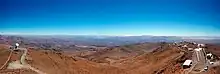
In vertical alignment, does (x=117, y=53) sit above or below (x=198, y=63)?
below

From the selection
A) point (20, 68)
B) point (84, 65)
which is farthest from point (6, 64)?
point (84, 65)

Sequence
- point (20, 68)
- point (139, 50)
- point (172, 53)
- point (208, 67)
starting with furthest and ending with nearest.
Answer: point (139, 50) < point (172, 53) < point (20, 68) < point (208, 67)

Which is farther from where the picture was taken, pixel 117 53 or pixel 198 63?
pixel 117 53

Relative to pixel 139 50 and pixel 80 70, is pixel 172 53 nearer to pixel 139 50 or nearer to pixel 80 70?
pixel 80 70

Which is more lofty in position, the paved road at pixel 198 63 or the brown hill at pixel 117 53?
the paved road at pixel 198 63

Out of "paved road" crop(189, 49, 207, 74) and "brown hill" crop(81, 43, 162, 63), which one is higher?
"paved road" crop(189, 49, 207, 74)

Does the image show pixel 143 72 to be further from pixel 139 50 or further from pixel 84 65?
pixel 139 50

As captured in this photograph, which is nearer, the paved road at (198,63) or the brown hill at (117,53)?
the paved road at (198,63)

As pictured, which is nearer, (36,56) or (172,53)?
(36,56)

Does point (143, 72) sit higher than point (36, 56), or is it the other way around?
point (36, 56)

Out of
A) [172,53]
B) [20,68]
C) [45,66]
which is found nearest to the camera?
[20,68]

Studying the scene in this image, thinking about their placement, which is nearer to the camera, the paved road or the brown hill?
the paved road
